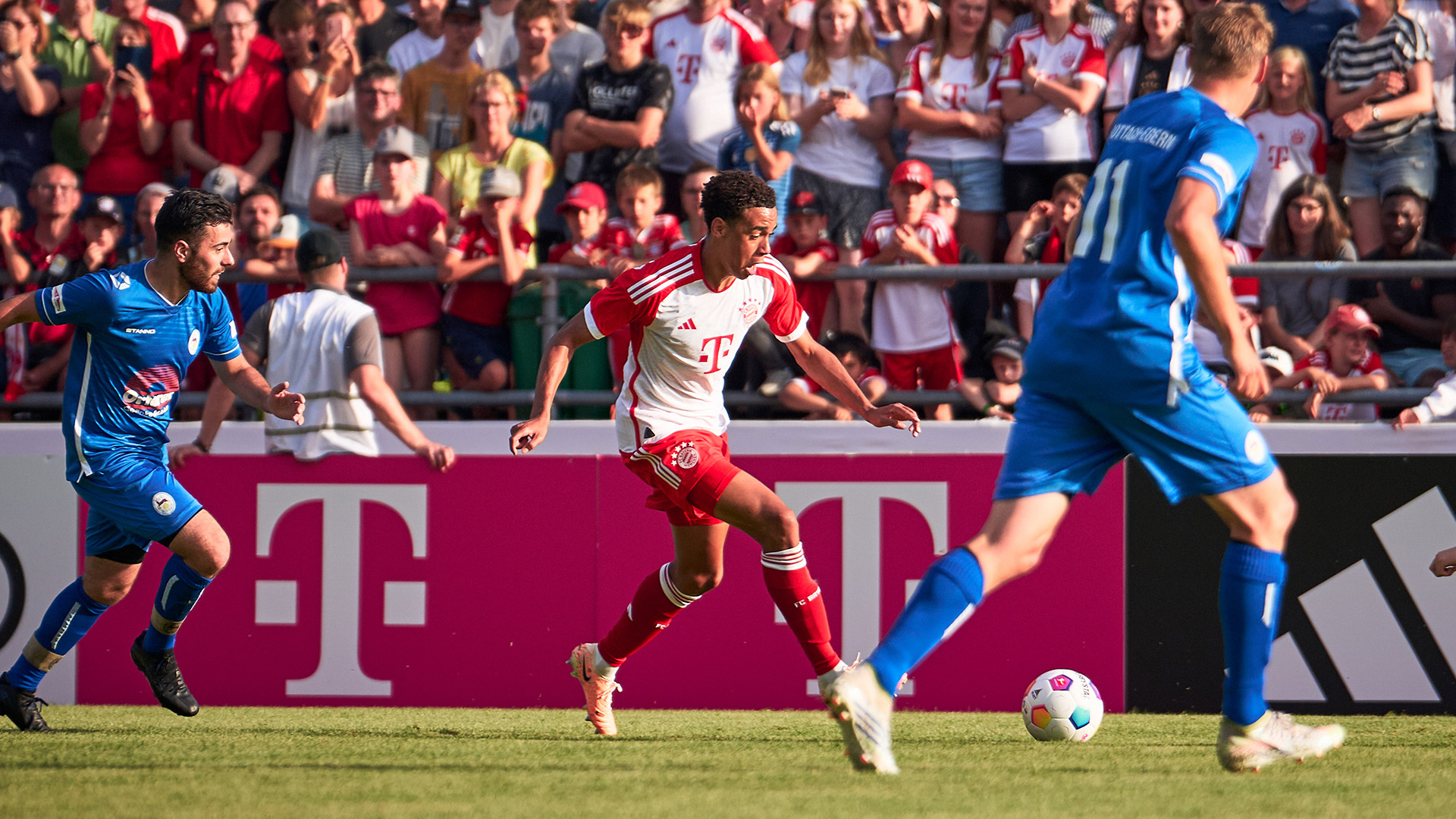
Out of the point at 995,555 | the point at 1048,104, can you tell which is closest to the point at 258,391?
the point at 995,555

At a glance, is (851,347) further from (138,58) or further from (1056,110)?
(138,58)

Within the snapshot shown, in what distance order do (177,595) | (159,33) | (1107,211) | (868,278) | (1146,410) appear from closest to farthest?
(1146,410), (1107,211), (177,595), (868,278), (159,33)

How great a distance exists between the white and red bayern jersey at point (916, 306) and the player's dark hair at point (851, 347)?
0.76 ft

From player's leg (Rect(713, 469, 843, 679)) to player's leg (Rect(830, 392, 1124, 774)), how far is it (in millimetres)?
1214

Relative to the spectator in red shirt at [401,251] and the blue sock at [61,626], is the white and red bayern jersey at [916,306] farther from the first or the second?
the blue sock at [61,626]

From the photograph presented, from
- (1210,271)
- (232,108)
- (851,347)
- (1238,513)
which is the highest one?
(1210,271)

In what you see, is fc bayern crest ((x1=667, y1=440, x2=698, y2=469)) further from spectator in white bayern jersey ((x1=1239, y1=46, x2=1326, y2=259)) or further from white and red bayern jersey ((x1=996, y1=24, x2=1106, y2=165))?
spectator in white bayern jersey ((x1=1239, y1=46, x2=1326, y2=259))

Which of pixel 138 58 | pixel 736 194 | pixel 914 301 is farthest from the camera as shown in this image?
pixel 138 58

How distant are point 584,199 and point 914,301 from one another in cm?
194

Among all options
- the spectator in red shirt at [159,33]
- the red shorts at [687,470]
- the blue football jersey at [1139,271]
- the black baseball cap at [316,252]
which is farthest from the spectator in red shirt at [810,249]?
the spectator in red shirt at [159,33]

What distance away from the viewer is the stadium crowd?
8.34 meters

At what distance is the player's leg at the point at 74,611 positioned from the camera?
6090mm

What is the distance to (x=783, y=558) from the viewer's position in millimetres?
5816

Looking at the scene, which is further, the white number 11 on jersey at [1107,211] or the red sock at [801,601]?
the red sock at [801,601]
